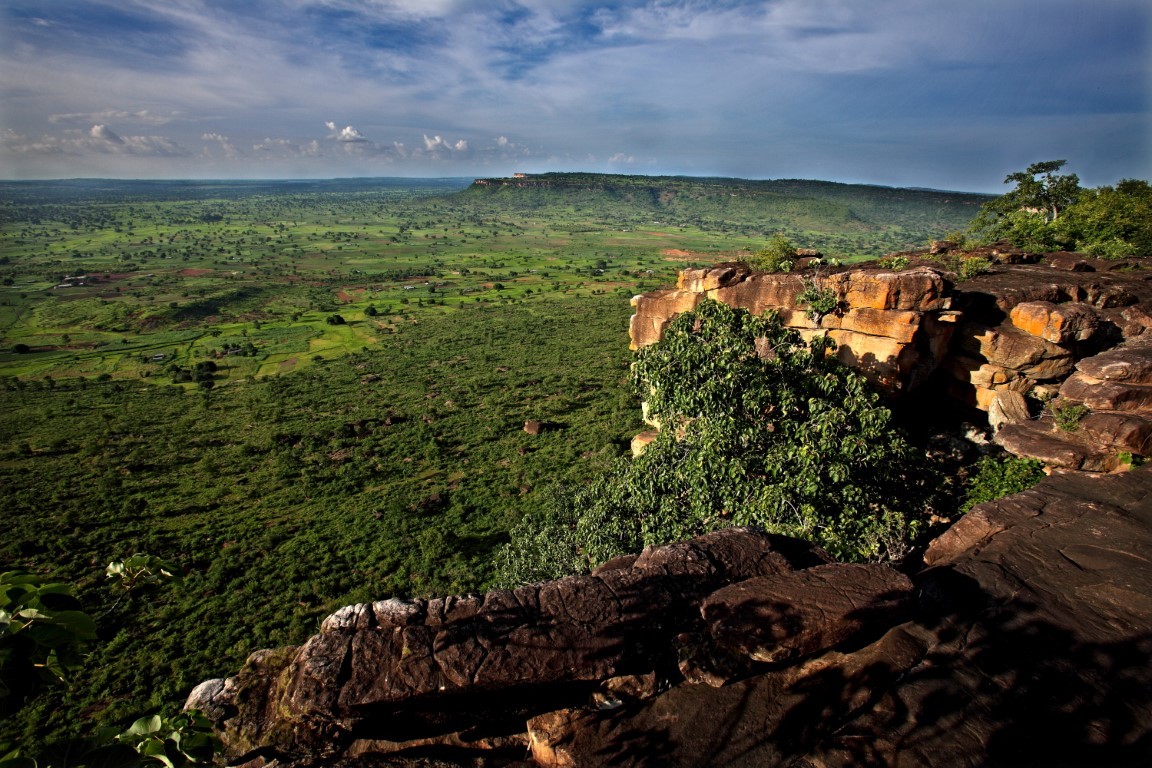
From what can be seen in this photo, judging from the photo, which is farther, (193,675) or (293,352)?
(293,352)

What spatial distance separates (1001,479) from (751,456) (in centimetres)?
629

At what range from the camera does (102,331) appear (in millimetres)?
77625

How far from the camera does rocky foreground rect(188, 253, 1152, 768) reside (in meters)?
5.93

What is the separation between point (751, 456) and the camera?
1319 centimetres

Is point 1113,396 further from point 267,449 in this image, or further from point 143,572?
point 267,449

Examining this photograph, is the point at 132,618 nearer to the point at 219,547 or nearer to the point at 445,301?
the point at 219,547

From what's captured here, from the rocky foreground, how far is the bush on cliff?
3.17m

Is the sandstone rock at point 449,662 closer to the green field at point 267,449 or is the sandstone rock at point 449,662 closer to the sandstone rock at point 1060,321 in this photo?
the green field at point 267,449

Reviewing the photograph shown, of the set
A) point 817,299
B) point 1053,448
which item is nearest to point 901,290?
point 817,299

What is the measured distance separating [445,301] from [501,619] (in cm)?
9365

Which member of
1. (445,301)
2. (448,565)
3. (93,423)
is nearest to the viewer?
(448,565)

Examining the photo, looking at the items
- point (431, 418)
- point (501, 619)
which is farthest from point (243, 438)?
point (501, 619)

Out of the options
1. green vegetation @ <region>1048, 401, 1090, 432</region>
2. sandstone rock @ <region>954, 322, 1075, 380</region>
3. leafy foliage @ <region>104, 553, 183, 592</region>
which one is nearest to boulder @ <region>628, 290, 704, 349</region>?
sandstone rock @ <region>954, 322, 1075, 380</region>

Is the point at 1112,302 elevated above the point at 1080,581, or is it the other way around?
the point at 1112,302
